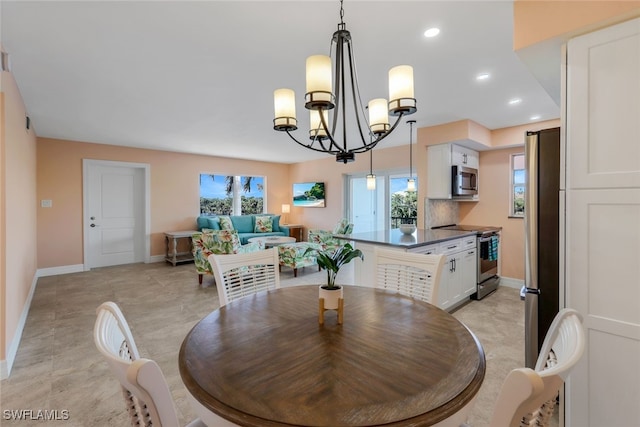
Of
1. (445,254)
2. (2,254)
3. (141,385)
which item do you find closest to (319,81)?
(141,385)

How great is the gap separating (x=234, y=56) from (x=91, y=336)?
3.10m

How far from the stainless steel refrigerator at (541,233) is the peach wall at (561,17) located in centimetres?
58

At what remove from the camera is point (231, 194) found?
7.85m

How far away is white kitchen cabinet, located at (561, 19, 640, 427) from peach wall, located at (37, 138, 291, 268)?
7.03 m

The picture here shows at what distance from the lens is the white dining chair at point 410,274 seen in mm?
1812

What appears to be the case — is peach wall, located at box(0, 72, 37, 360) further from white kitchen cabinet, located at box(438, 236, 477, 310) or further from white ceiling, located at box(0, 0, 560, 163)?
white kitchen cabinet, located at box(438, 236, 477, 310)

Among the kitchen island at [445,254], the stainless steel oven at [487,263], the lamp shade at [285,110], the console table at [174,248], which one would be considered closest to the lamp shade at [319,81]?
the lamp shade at [285,110]

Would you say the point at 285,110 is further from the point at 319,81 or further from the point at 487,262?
the point at 487,262

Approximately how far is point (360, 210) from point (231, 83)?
4.73m

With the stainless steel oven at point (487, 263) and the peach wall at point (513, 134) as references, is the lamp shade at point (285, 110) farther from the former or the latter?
the peach wall at point (513, 134)

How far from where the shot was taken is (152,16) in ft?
6.40

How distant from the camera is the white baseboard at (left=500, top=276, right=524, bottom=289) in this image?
464cm

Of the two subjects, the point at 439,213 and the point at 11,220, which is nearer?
the point at 11,220

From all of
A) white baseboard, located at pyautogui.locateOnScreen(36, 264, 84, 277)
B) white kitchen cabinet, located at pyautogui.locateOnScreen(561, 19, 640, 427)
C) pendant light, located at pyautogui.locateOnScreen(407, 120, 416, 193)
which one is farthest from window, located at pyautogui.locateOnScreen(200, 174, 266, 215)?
white kitchen cabinet, located at pyautogui.locateOnScreen(561, 19, 640, 427)
